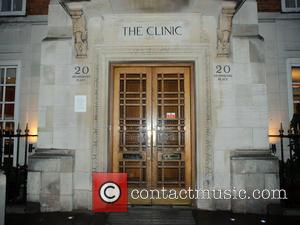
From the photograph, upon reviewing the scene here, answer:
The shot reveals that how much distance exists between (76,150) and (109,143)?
76 cm

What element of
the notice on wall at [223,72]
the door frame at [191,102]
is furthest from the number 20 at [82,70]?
the notice on wall at [223,72]

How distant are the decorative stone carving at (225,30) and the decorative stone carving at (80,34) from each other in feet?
10.2

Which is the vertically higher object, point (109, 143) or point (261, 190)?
point (109, 143)

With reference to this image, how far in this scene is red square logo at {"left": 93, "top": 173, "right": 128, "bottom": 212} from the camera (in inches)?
259

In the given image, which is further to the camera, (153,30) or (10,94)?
(10,94)

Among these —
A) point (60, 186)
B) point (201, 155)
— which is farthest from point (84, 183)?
point (201, 155)

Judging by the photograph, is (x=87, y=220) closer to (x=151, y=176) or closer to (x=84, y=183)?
(x=84, y=183)

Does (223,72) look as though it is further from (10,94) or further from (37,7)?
(10,94)

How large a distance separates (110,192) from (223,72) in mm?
3728

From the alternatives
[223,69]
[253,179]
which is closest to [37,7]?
[223,69]

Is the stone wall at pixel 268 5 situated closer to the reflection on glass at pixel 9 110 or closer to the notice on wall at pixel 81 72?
the notice on wall at pixel 81 72

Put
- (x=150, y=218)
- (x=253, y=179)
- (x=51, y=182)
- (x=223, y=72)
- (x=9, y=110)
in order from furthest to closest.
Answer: (x=9, y=110)
(x=223, y=72)
(x=51, y=182)
(x=253, y=179)
(x=150, y=218)

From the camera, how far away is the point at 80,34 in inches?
275

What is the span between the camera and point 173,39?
7.03 m
